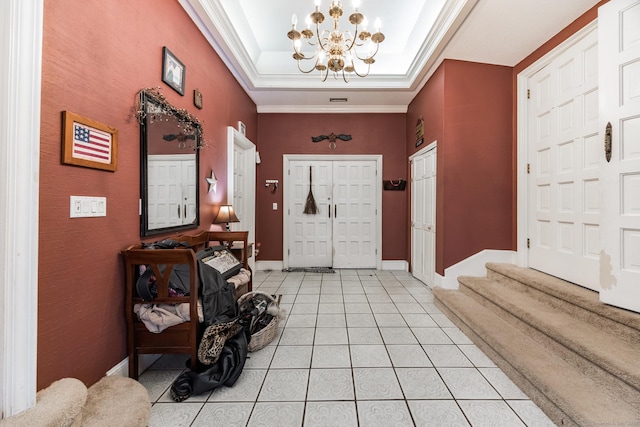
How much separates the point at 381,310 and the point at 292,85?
3343 mm

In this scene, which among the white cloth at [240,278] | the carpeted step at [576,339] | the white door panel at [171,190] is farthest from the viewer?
the white cloth at [240,278]

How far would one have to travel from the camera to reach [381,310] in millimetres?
3043

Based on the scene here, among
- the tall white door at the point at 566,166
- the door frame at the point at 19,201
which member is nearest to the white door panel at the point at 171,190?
the door frame at the point at 19,201

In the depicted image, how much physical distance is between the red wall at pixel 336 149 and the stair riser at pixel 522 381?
8.25ft

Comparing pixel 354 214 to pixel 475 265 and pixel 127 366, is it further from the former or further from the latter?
pixel 127 366

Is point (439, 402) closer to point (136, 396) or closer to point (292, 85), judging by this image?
point (136, 396)

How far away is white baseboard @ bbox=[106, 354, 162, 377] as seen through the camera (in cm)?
172

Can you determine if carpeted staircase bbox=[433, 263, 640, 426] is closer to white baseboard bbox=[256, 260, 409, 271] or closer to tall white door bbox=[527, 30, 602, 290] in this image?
tall white door bbox=[527, 30, 602, 290]

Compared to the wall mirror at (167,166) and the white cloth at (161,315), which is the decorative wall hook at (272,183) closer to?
the wall mirror at (167,166)

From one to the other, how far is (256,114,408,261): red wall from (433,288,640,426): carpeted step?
2583 mm

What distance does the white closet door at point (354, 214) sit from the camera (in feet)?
16.6

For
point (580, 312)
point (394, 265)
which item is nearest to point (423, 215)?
point (394, 265)

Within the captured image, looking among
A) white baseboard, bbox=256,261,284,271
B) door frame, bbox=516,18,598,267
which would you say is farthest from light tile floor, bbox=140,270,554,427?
white baseboard, bbox=256,261,284,271

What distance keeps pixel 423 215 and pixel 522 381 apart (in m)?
2.63
